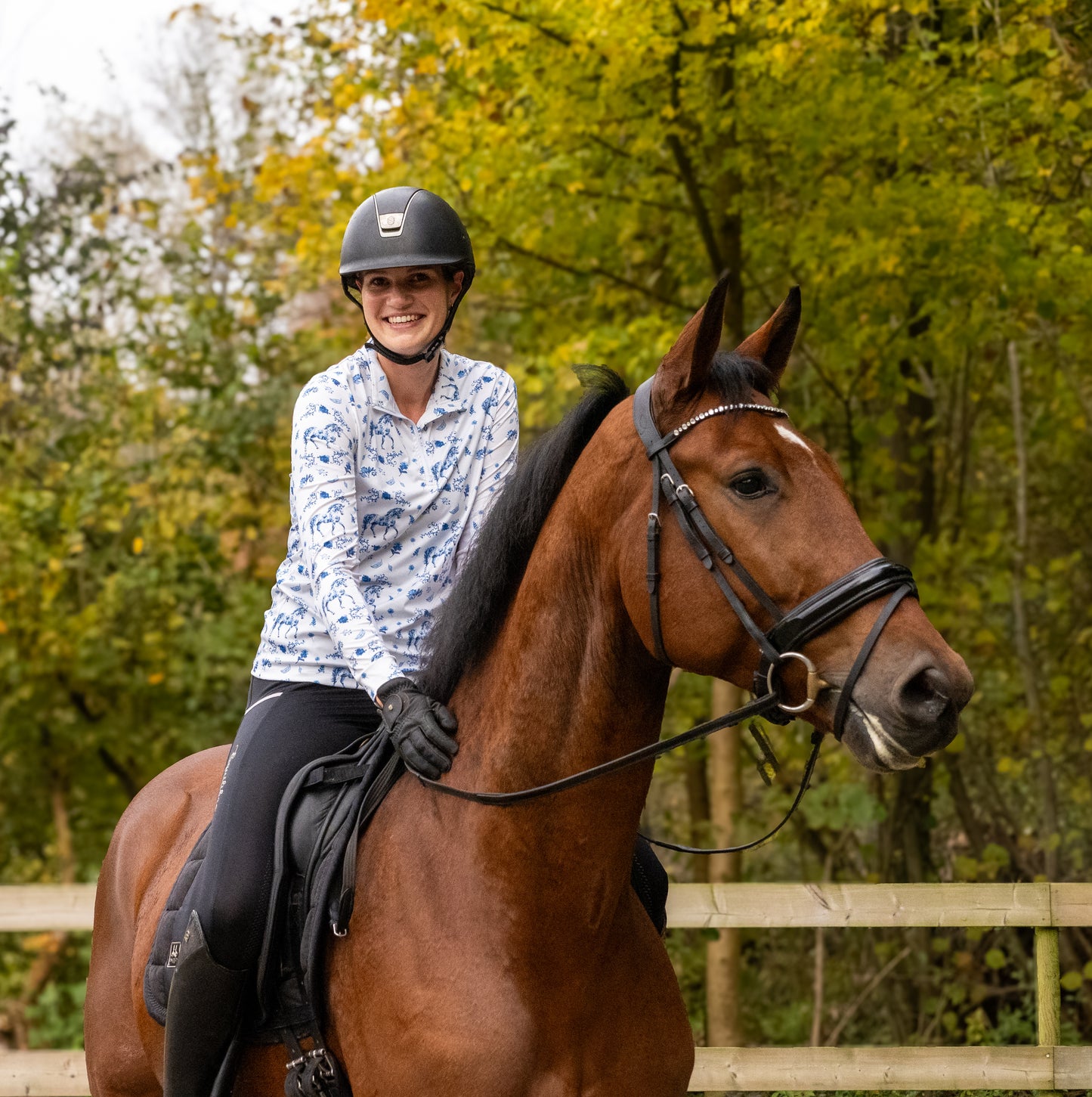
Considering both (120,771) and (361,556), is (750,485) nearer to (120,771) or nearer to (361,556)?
(361,556)

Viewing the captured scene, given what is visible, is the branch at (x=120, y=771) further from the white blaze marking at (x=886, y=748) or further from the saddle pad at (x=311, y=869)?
the white blaze marking at (x=886, y=748)

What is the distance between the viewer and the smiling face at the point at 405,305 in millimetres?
2998

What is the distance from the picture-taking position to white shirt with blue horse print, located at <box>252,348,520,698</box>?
9.04ft

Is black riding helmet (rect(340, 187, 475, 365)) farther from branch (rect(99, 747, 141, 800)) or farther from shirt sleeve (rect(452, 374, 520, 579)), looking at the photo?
branch (rect(99, 747, 141, 800))

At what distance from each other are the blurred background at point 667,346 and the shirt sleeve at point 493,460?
3.06 meters

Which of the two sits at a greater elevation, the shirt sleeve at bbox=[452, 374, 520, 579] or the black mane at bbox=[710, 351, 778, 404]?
the black mane at bbox=[710, 351, 778, 404]

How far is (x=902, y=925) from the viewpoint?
5121mm

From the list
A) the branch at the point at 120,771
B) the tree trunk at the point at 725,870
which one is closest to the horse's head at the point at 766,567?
the tree trunk at the point at 725,870

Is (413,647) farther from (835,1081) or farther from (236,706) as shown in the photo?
(236,706)

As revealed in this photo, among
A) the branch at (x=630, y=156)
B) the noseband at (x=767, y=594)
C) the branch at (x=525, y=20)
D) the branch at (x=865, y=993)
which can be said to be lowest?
the branch at (x=865, y=993)

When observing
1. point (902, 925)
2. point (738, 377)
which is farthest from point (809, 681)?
point (902, 925)

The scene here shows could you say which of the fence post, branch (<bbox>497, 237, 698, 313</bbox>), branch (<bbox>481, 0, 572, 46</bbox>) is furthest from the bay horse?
branch (<bbox>497, 237, 698, 313</bbox>)

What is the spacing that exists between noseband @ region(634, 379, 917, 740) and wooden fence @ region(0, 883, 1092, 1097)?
314 centimetres

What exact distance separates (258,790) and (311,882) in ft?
0.80
